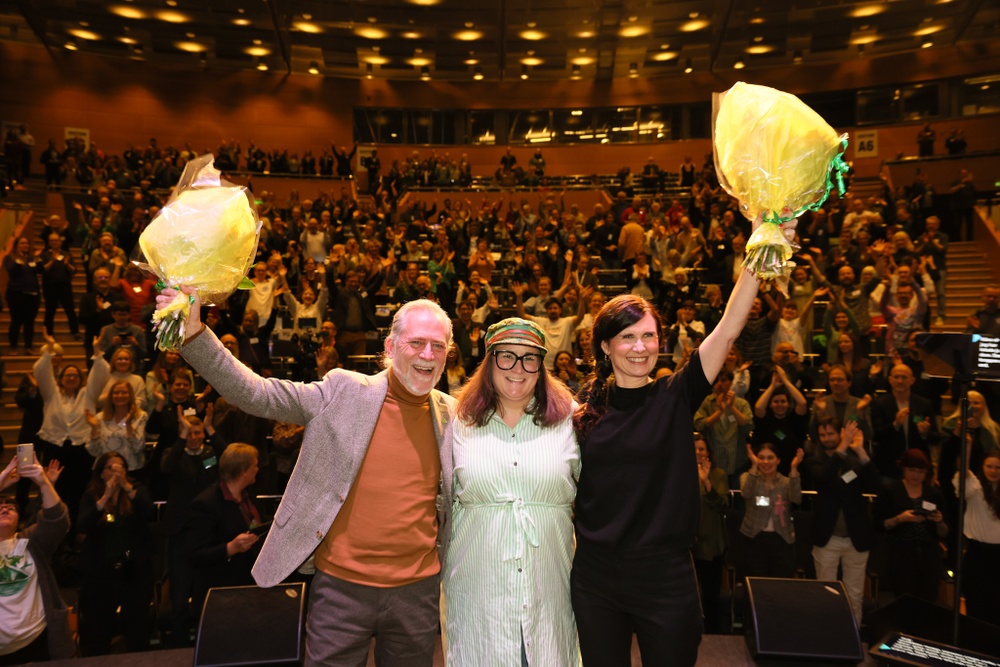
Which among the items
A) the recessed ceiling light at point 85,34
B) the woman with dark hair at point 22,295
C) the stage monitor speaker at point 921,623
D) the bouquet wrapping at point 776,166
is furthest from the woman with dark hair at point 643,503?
the recessed ceiling light at point 85,34

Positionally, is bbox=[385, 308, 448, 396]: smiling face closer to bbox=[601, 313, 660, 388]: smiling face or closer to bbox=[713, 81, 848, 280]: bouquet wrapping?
bbox=[601, 313, 660, 388]: smiling face

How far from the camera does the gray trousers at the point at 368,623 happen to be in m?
2.63

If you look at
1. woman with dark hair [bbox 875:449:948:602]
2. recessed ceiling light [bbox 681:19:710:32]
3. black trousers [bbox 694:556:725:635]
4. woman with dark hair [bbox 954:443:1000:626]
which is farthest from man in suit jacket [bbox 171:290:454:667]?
recessed ceiling light [bbox 681:19:710:32]

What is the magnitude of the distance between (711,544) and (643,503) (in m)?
3.29

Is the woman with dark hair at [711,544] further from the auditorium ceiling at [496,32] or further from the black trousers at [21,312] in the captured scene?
the auditorium ceiling at [496,32]

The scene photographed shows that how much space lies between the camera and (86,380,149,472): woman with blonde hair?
6.70 metres

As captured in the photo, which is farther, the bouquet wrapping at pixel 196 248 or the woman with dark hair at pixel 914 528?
the woman with dark hair at pixel 914 528

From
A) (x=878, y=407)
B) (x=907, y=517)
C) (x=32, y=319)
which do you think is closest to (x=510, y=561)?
(x=907, y=517)

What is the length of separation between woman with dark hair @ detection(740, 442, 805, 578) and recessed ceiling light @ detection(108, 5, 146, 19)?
725 inches

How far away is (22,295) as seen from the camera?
1012cm

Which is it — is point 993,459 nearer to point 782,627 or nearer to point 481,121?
point 782,627

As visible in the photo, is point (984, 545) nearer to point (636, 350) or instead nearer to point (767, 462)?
point (767, 462)

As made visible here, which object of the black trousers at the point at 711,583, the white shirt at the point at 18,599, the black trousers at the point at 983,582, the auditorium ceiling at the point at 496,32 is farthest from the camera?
the auditorium ceiling at the point at 496,32

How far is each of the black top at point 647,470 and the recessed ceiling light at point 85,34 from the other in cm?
2131
